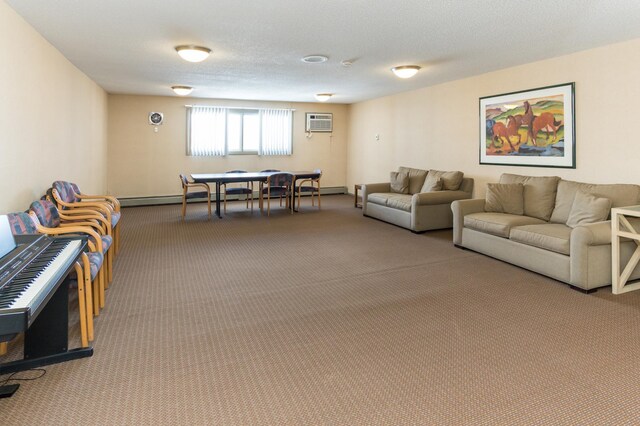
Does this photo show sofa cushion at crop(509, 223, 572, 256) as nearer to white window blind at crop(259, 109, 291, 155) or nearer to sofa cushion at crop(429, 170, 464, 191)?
sofa cushion at crop(429, 170, 464, 191)

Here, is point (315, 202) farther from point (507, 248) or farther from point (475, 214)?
point (507, 248)

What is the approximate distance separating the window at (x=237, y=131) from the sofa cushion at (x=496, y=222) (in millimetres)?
6165

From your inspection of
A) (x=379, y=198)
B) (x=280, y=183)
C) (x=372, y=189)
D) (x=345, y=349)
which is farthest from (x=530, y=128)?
(x=345, y=349)

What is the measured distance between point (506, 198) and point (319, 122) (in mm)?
6337

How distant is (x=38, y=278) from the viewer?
196 cm

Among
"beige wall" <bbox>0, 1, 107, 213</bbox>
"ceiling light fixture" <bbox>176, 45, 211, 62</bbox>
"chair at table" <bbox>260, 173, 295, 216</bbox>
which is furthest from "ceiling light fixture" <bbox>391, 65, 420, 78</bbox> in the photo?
"beige wall" <bbox>0, 1, 107, 213</bbox>

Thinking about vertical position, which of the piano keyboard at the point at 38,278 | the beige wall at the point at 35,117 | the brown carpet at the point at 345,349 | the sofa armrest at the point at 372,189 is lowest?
the brown carpet at the point at 345,349

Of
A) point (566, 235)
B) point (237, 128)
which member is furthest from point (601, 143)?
point (237, 128)

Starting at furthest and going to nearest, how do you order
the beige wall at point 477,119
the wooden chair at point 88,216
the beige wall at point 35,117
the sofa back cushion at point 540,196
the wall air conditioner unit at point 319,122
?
1. the wall air conditioner unit at point 319,122
2. the sofa back cushion at point 540,196
3. the beige wall at point 477,119
4. the wooden chair at point 88,216
5. the beige wall at point 35,117

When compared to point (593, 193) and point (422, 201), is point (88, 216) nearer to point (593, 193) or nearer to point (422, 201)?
point (422, 201)

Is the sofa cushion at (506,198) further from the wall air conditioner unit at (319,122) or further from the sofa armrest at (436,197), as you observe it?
the wall air conditioner unit at (319,122)

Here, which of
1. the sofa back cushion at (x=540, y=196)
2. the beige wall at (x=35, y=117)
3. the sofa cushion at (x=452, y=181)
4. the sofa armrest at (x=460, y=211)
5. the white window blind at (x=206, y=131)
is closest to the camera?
the beige wall at (x=35, y=117)

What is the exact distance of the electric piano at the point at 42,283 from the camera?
1.91 m

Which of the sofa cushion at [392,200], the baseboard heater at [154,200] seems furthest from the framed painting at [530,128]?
the baseboard heater at [154,200]
